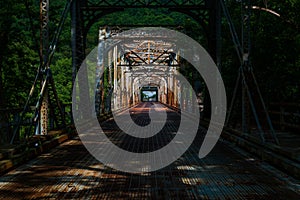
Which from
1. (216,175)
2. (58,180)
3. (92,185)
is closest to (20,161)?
(58,180)

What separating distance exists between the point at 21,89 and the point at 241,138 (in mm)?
18815

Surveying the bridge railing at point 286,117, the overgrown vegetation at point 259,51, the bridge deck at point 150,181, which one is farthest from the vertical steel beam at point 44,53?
the bridge railing at point 286,117

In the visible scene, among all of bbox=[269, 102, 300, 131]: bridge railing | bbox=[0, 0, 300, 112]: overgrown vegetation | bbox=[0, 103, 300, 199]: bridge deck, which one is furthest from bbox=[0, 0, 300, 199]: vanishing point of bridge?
bbox=[0, 0, 300, 112]: overgrown vegetation

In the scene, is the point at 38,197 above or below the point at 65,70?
below

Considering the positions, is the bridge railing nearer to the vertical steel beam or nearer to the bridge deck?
the bridge deck

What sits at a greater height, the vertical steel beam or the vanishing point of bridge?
the vertical steel beam

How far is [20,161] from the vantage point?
27.1ft

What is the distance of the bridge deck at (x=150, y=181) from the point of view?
230 inches

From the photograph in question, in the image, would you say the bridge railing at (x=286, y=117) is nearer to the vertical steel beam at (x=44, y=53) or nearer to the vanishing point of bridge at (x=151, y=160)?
the vanishing point of bridge at (x=151, y=160)

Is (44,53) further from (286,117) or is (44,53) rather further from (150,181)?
(286,117)

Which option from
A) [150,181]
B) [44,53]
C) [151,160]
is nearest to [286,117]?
[151,160]

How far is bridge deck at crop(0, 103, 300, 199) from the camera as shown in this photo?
5.84 m

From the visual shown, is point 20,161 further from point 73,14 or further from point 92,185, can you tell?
point 73,14

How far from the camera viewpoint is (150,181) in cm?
671
